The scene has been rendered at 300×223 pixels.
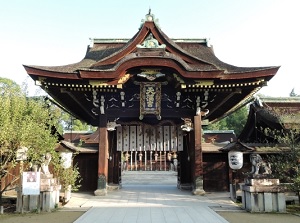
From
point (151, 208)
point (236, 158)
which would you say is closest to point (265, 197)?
point (236, 158)

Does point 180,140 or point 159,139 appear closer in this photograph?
point 159,139

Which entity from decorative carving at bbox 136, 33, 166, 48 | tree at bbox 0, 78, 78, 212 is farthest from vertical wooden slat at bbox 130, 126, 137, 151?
tree at bbox 0, 78, 78, 212

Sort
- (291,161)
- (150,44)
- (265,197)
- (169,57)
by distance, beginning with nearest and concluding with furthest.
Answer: (265,197) → (291,161) → (169,57) → (150,44)

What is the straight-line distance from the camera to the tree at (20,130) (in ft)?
27.9

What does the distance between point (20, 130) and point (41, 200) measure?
2559 millimetres

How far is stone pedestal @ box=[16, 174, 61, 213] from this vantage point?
364 inches

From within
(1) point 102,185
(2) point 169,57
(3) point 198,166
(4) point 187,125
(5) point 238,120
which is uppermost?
(5) point 238,120

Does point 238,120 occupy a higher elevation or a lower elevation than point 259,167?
higher

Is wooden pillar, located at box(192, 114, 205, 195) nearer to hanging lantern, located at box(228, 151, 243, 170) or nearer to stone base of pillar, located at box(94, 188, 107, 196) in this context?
hanging lantern, located at box(228, 151, 243, 170)

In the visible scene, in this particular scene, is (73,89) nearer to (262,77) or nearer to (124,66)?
(124,66)

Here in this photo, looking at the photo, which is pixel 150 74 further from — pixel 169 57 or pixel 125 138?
pixel 125 138

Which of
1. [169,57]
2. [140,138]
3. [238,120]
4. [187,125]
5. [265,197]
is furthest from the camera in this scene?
[238,120]

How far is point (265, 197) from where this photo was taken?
9.35m

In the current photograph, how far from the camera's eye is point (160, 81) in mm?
13781
